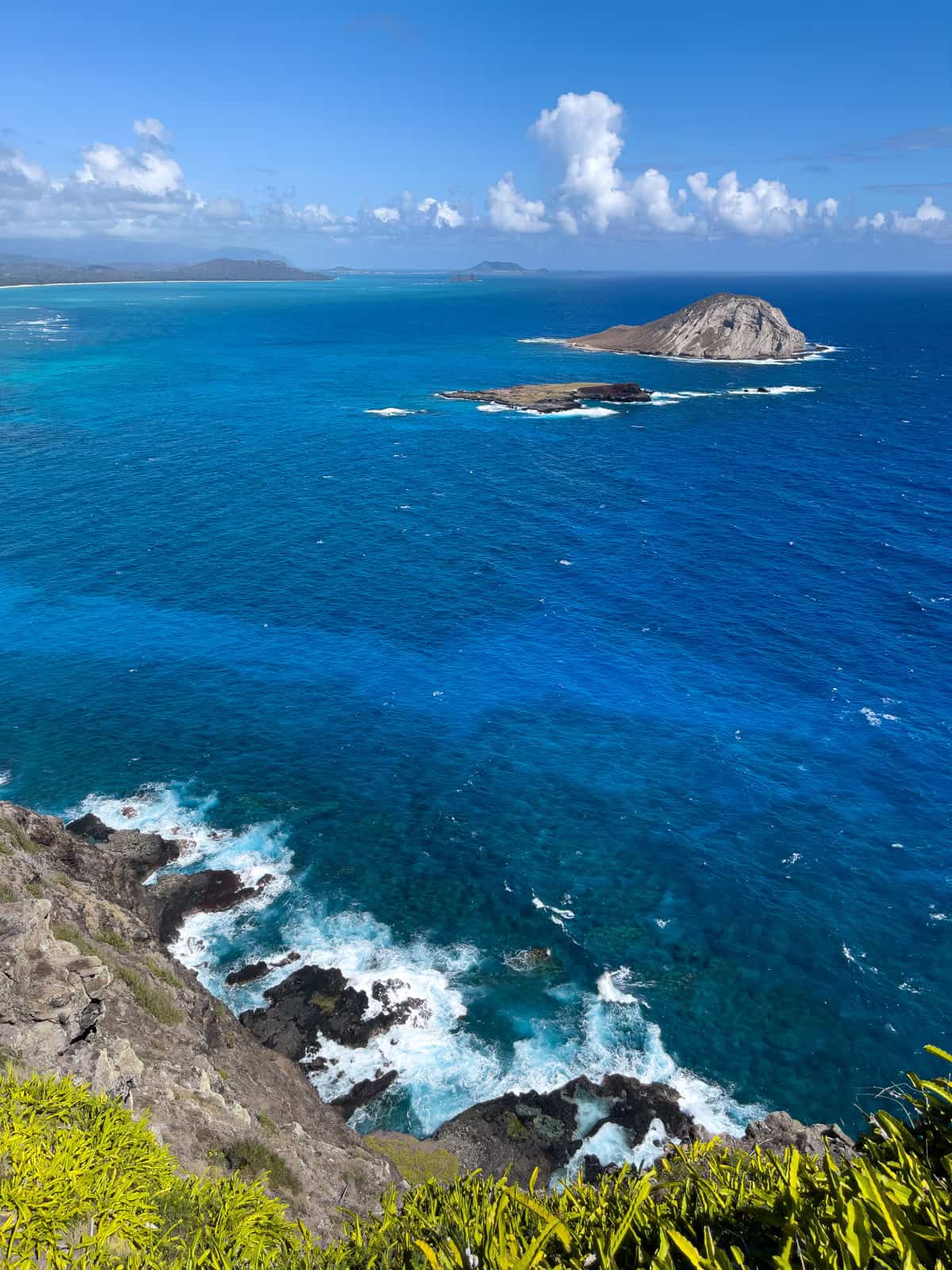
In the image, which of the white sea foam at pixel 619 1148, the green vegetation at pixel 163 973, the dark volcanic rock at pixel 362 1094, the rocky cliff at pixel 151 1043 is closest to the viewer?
the rocky cliff at pixel 151 1043

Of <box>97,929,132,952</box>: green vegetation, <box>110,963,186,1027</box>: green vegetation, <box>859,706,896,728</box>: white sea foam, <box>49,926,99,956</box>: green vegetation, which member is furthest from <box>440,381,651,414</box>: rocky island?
<box>110,963,186,1027</box>: green vegetation

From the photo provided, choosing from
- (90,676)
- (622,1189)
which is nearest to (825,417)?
(90,676)

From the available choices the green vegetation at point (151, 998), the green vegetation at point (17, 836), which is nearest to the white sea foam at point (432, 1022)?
the green vegetation at point (151, 998)

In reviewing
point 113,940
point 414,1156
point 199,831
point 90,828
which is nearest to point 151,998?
point 113,940

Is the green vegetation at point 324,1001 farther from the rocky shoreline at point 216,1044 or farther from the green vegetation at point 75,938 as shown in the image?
the green vegetation at point 75,938

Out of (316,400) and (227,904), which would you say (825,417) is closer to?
(316,400)

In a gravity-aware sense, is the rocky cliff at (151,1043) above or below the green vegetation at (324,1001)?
above
